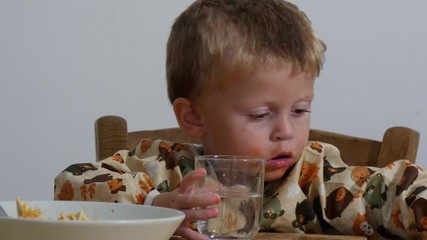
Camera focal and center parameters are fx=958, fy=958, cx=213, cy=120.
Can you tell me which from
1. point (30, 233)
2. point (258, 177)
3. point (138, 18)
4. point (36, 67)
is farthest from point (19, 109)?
point (30, 233)

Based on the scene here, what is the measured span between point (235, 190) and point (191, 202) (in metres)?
0.05

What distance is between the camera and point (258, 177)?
36.6 inches

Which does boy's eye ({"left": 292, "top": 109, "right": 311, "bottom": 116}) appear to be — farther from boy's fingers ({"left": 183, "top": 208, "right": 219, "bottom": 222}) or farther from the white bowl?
the white bowl

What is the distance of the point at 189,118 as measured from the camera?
1358mm

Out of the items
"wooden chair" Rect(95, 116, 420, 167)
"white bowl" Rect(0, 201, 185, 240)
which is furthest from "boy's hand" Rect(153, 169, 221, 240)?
"wooden chair" Rect(95, 116, 420, 167)

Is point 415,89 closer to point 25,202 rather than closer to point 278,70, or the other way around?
point 278,70

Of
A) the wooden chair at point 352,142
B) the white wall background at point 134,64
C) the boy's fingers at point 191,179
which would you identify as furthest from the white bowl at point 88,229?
the white wall background at point 134,64

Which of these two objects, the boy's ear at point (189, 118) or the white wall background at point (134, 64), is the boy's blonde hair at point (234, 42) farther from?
the white wall background at point (134, 64)

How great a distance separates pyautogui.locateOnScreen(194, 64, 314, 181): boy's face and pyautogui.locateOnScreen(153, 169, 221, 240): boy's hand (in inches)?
9.4

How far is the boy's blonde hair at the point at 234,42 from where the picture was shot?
49.1 inches

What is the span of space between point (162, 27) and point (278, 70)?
59.8 inches

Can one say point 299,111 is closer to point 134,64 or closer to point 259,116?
point 259,116

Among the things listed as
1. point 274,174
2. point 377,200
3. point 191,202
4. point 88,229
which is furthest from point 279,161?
point 88,229

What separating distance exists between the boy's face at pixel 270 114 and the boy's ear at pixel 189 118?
0.08 m
